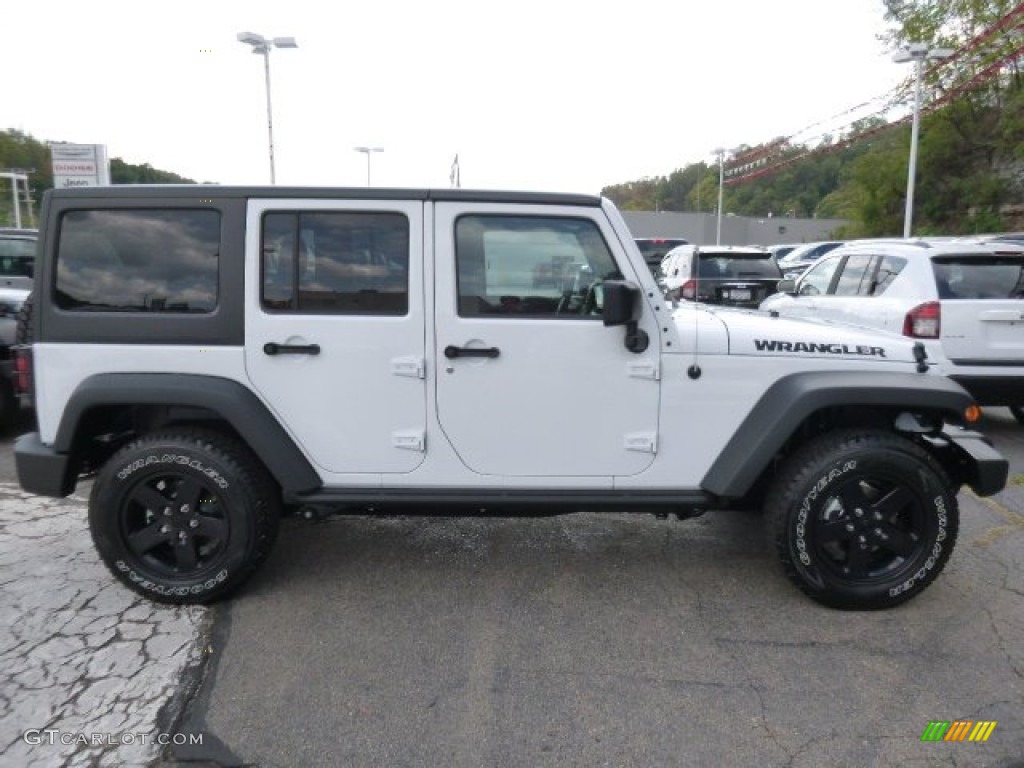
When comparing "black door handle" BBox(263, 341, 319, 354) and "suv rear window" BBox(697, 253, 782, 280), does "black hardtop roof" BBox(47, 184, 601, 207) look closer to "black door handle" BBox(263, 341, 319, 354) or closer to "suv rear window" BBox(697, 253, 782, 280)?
"black door handle" BBox(263, 341, 319, 354)

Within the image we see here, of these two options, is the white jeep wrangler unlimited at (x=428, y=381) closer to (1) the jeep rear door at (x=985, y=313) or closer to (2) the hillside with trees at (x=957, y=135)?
(1) the jeep rear door at (x=985, y=313)

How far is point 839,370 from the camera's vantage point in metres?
3.14

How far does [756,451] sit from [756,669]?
34.9 inches

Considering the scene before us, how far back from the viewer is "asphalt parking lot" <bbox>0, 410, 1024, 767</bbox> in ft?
7.82

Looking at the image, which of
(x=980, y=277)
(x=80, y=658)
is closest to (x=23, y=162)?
(x=80, y=658)

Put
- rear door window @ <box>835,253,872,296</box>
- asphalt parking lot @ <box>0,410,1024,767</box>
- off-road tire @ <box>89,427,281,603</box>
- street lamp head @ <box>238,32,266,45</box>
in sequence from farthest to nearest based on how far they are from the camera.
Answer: street lamp head @ <box>238,32,266,45</box> → rear door window @ <box>835,253,872,296</box> → off-road tire @ <box>89,427,281,603</box> → asphalt parking lot @ <box>0,410,1024,767</box>

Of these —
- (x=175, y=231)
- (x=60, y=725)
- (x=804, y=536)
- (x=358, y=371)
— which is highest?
(x=175, y=231)

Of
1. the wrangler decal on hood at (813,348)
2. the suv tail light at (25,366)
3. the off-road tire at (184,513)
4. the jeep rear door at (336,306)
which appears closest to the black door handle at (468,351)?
the jeep rear door at (336,306)

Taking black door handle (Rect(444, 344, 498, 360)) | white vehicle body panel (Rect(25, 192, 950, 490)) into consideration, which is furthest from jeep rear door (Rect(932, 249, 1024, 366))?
black door handle (Rect(444, 344, 498, 360))

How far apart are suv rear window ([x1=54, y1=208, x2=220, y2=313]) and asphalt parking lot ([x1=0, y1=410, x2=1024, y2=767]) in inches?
55.9

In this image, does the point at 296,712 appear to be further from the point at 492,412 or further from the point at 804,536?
the point at 804,536

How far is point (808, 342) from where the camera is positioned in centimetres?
317

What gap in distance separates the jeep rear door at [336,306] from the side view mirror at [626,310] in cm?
81

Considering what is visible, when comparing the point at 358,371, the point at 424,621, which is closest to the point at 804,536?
the point at 424,621
